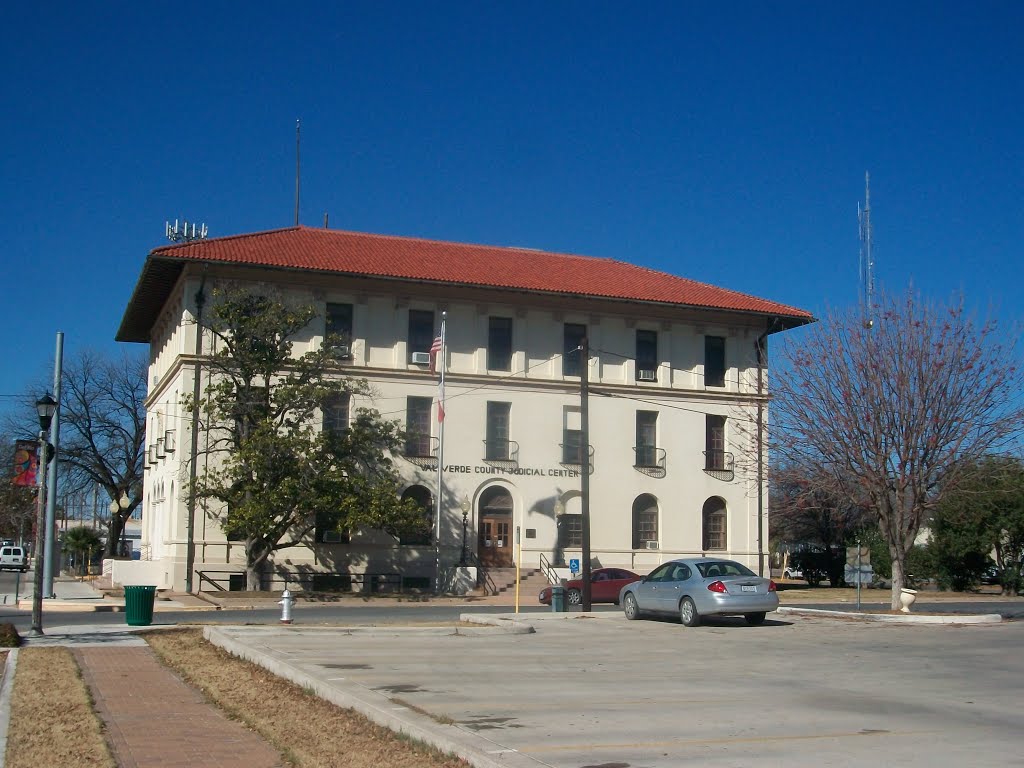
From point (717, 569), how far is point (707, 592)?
862mm

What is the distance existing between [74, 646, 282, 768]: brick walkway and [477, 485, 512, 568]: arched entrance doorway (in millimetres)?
28013

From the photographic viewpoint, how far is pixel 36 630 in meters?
21.2

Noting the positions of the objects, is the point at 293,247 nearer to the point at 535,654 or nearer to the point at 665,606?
the point at 665,606

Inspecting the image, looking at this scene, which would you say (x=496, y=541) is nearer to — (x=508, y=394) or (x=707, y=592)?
(x=508, y=394)

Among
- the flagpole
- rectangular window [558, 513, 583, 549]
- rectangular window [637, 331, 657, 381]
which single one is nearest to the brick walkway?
the flagpole

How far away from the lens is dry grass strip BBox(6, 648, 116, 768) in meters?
9.14

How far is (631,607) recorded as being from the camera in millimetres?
24984

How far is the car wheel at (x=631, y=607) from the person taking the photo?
81.6 feet

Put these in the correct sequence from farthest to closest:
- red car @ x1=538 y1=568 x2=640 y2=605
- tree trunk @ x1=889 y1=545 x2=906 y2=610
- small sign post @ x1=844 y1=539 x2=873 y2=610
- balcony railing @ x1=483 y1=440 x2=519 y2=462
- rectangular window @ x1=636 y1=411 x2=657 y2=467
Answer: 1. rectangular window @ x1=636 y1=411 x2=657 y2=467
2. balcony railing @ x1=483 y1=440 x2=519 y2=462
3. red car @ x1=538 y1=568 x2=640 y2=605
4. small sign post @ x1=844 y1=539 x2=873 y2=610
5. tree trunk @ x1=889 y1=545 x2=906 y2=610

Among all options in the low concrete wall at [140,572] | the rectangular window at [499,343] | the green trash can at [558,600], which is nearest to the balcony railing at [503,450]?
the rectangular window at [499,343]

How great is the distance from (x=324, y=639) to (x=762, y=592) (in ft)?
29.5

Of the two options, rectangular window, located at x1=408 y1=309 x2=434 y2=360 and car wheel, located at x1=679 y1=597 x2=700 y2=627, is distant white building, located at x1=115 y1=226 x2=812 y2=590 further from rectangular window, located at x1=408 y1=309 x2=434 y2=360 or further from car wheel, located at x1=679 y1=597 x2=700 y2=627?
car wheel, located at x1=679 y1=597 x2=700 y2=627

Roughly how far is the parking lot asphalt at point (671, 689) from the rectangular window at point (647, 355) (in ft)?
80.3

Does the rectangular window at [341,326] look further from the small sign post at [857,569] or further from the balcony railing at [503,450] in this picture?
the small sign post at [857,569]
